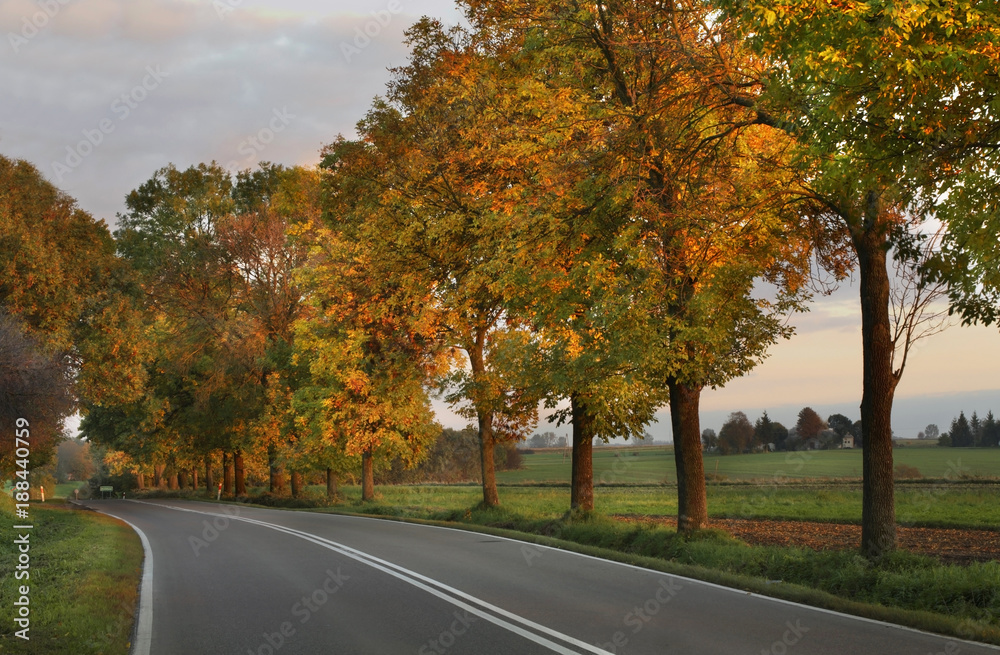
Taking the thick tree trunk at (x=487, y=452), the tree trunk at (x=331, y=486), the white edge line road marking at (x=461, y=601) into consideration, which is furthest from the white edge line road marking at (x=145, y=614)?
the tree trunk at (x=331, y=486)

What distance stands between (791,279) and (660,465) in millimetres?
57524

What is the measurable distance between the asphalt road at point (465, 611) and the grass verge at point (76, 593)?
0.36 meters

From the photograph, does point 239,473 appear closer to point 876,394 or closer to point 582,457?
point 582,457

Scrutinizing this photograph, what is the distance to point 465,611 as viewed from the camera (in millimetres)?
9344

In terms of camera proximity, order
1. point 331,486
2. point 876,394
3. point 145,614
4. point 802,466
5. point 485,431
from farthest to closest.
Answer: point 802,466
point 331,486
point 485,431
point 876,394
point 145,614

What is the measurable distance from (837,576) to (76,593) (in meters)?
10.6

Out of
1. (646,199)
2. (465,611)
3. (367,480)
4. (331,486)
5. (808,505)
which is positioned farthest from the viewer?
(331,486)

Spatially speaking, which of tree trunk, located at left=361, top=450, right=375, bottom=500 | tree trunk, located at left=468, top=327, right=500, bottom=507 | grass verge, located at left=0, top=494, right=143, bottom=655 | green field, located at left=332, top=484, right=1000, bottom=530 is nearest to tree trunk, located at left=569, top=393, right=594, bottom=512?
green field, located at left=332, top=484, right=1000, bottom=530

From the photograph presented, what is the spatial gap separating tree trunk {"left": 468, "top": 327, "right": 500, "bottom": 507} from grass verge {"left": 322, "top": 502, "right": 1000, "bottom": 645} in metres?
7.20

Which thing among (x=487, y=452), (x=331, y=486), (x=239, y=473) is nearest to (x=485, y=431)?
(x=487, y=452)

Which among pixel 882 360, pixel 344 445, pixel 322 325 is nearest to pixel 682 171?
pixel 882 360

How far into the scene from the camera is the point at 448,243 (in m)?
18.5

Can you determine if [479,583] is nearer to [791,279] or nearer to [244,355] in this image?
[791,279]

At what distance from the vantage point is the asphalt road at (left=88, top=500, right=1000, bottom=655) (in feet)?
25.2
